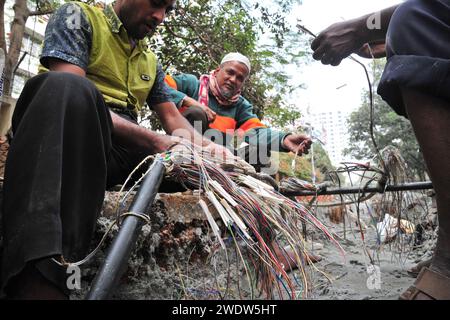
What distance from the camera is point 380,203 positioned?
2541 mm

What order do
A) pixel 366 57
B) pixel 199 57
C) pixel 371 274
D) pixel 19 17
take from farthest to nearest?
pixel 199 57
pixel 19 17
pixel 371 274
pixel 366 57

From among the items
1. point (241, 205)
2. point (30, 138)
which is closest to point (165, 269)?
point (241, 205)

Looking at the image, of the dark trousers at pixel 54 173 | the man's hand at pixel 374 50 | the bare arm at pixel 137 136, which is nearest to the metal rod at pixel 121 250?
the dark trousers at pixel 54 173

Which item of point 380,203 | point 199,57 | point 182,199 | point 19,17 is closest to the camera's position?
point 182,199

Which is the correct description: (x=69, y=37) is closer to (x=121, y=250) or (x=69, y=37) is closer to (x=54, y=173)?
(x=54, y=173)

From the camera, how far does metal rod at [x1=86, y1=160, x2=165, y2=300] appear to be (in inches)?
26.1

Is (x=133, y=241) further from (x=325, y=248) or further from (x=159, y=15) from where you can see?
(x=325, y=248)

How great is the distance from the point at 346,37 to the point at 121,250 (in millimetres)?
1267

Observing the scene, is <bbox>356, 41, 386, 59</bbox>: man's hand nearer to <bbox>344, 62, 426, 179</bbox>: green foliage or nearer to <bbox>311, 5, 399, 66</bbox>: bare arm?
<bbox>311, 5, 399, 66</bbox>: bare arm

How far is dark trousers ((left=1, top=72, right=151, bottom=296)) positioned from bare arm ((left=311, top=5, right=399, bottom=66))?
101 centimetres

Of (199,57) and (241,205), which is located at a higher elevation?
(199,57)

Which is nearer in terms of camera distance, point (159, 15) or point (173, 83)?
point (159, 15)

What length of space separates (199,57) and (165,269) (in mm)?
4101

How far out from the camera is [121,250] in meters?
0.72
